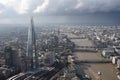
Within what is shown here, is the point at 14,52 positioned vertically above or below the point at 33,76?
above

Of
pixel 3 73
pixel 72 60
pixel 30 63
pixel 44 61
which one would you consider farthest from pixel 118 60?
pixel 3 73

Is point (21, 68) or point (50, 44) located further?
point (50, 44)

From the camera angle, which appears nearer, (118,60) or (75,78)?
(75,78)

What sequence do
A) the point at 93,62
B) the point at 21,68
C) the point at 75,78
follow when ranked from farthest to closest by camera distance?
the point at 93,62, the point at 21,68, the point at 75,78

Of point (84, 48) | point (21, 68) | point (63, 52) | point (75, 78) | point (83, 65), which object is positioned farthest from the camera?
point (84, 48)

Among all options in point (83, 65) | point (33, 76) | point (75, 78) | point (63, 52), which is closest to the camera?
point (75, 78)

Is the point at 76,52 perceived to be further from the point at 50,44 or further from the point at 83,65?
the point at 83,65

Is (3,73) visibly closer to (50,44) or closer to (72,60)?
(72,60)

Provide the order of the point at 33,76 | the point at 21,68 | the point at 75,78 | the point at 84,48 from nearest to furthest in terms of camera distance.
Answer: the point at 75,78 < the point at 33,76 < the point at 21,68 < the point at 84,48

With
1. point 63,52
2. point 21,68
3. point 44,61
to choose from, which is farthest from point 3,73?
point 63,52
